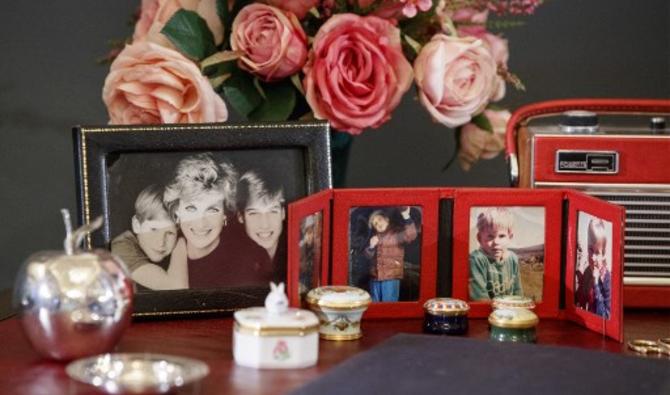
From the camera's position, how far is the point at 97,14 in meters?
1.77

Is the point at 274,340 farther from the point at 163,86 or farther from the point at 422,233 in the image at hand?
the point at 163,86

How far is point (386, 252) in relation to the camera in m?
1.24

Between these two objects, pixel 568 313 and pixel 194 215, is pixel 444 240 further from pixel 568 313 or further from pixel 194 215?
pixel 194 215

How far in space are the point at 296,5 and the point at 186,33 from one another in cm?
12

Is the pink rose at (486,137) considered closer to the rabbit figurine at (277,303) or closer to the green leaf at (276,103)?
the green leaf at (276,103)

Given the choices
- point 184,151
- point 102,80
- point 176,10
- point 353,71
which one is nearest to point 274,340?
point 184,151

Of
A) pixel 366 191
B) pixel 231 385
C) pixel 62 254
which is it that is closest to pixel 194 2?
pixel 366 191

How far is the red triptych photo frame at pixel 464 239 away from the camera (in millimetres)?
1228

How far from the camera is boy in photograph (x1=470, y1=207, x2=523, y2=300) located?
1.25m

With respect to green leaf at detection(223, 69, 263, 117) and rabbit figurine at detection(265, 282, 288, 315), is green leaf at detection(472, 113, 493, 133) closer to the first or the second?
green leaf at detection(223, 69, 263, 117)

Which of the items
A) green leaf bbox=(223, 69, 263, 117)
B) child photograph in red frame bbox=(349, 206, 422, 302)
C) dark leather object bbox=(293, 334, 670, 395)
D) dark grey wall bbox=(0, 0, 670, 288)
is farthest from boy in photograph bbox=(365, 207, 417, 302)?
dark grey wall bbox=(0, 0, 670, 288)

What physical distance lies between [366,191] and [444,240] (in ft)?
0.31

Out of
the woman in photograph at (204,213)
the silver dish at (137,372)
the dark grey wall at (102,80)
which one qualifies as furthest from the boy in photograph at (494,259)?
the dark grey wall at (102,80)

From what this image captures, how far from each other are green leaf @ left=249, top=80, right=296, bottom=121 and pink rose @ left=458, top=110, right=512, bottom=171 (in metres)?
0.25
